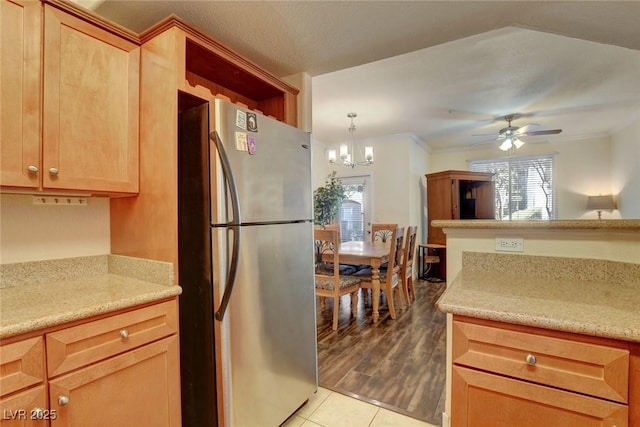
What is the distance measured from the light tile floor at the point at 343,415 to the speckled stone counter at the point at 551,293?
95 cm

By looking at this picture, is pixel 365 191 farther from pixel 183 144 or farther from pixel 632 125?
pixel 183 144

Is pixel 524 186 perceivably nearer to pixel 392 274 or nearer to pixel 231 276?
pixel 392 274

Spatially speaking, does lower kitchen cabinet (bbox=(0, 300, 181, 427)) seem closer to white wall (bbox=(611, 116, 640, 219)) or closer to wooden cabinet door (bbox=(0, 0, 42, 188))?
wooden cabinet door (bbox=(0, 0, 42, 188))

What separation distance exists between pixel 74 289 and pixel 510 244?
2037 millimetres

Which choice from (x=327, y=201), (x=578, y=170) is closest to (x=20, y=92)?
(x=327, y=201)

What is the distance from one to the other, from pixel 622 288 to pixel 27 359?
2184mm

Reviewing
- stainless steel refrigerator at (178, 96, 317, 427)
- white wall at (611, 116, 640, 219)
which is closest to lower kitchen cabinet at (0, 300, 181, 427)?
stainless steel refrigerator at (178, 96, 317, 427)

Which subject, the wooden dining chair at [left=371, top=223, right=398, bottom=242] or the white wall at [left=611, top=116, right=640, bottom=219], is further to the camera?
the wooden dining chair at [left=371, top=223, right=398, bottom=242]

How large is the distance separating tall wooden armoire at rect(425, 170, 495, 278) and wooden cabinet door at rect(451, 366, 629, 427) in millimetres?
4210

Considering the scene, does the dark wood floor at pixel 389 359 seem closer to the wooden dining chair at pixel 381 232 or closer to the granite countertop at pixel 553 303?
the granite countertop at pixel 553 303

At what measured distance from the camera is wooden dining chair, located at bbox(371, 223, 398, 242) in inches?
183

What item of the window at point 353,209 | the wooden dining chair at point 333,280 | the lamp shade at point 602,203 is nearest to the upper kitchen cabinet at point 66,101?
the wooden dining chair at point 333,280

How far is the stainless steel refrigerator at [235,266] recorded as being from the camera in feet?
4.43

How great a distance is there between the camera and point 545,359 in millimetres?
951
